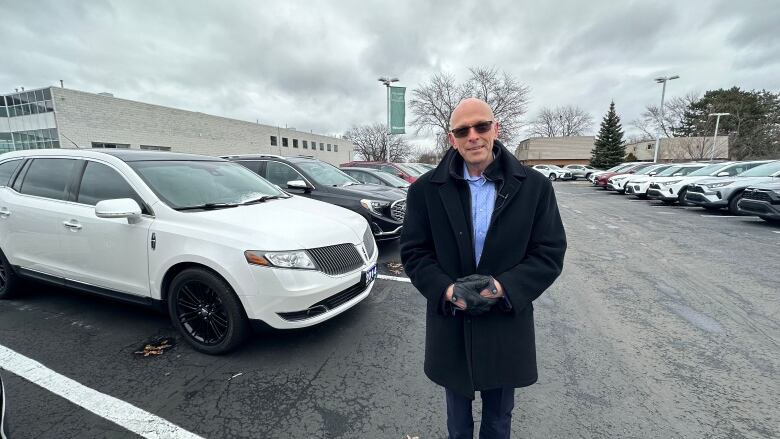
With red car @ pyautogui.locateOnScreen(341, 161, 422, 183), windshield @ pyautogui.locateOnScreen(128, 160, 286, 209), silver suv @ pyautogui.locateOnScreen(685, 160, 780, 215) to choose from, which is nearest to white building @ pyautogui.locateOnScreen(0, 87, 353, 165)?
red car @ pyautogui.locateOnScreen(341, 161, 422, 183)

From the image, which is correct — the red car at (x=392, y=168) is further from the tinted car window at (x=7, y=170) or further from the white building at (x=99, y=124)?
the white building at (x=99, y=124)

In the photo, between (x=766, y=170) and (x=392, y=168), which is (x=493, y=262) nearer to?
(x=392, y=168)

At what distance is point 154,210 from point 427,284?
265 centimetres

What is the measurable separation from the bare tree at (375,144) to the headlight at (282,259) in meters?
60.2

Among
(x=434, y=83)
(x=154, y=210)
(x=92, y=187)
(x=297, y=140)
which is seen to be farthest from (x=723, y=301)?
(x=297, y=140)

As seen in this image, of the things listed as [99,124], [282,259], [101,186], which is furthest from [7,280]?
[99,124]

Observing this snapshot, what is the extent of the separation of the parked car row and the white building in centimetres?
2710

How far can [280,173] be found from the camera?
21.3 ft

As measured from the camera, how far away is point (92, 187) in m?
3.30

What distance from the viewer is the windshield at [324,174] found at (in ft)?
21.2

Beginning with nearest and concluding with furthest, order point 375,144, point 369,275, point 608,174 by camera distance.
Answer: point 369,275 < point 608,174 < point 375,144

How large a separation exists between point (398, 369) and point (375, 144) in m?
64.9

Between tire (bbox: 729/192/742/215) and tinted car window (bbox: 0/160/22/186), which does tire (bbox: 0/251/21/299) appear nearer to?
tinted car window (bbox: 0/160/22/186)

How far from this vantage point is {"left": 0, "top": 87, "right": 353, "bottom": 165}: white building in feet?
72.9
